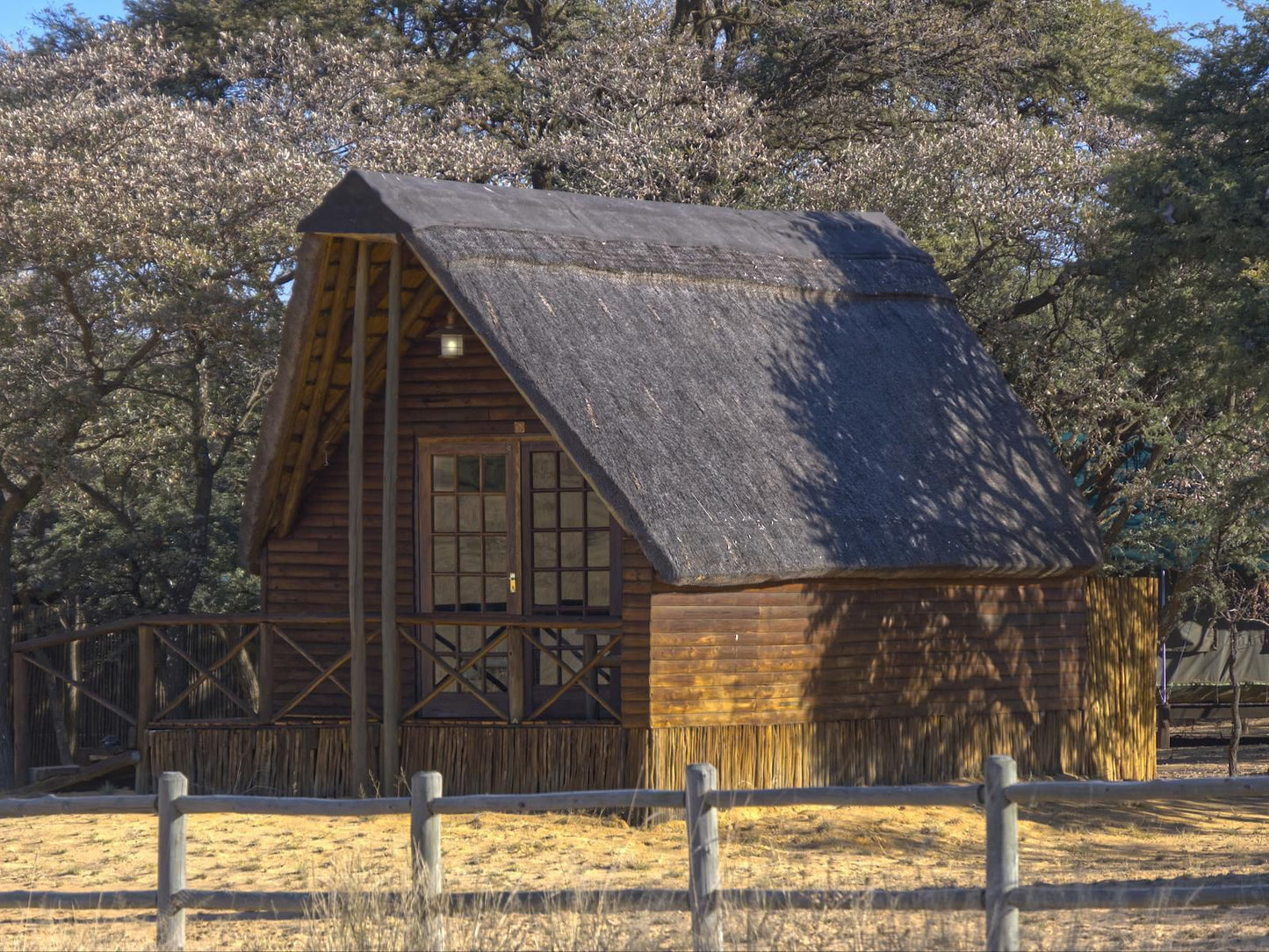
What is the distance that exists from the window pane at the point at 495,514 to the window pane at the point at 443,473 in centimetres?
34

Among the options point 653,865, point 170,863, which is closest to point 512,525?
point 653,865

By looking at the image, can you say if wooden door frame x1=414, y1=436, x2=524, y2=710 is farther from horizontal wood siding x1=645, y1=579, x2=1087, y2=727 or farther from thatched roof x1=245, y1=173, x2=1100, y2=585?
horizontal wood siding x1=645, y1=579, x2=1087, y2=727

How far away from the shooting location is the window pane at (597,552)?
1253cm

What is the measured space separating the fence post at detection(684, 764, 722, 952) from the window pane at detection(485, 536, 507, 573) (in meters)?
5.95

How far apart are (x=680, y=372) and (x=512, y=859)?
4017mm

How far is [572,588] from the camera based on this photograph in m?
12.6

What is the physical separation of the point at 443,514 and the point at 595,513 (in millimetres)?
1277

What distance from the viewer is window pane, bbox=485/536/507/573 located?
1266 centimetres

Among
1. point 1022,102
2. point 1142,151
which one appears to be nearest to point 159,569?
point 1142,151

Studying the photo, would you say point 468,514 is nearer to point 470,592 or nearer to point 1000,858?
point 470,592

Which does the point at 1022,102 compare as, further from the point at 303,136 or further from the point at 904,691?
the point at 904,691

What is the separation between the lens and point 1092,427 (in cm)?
1736

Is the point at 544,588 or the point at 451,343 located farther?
the point at 544,588

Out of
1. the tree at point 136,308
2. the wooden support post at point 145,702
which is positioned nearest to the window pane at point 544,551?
the wooden support post at point 145,702
